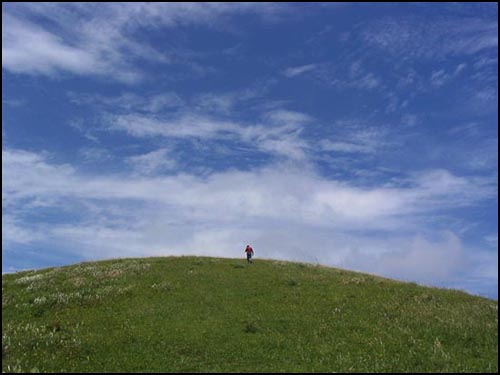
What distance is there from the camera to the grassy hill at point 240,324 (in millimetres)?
21781

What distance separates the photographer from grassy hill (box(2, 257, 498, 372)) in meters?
21.8

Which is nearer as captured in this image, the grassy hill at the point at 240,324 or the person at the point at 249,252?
the grassy hill at the point at 240,324

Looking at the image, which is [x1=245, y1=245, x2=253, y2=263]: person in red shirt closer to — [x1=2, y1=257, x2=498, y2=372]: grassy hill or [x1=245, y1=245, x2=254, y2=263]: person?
[x1=245, y1=245, x2=254, y2=263]: person

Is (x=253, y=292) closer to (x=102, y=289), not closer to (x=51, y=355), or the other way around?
(x=102, y=289)

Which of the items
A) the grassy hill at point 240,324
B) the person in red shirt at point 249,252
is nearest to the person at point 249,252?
the person in red shirt at point 249,252

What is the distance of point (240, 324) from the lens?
27031mm

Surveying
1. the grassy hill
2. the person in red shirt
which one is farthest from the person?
the grassy hill

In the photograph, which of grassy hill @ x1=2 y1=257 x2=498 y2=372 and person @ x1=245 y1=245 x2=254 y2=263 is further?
person @ x1=245 y1=245 x2=254 y2=263

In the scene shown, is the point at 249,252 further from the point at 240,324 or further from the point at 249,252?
the point at 240,324

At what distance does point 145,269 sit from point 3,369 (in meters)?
22.9

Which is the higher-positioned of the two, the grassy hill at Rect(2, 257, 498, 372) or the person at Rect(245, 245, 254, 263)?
the person at Rect(245, 245, 254, 263)

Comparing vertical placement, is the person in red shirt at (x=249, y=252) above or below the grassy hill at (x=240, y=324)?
above

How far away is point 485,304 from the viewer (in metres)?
31.8

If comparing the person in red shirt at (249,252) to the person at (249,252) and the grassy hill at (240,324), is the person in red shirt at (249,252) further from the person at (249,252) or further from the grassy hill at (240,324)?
the grassy hill at (240,324)
